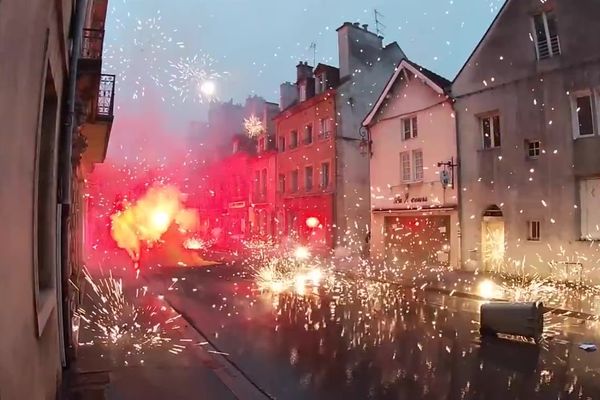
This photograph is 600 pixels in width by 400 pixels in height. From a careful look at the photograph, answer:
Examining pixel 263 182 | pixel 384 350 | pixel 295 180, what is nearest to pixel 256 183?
pixel 263 182

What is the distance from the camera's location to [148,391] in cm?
593

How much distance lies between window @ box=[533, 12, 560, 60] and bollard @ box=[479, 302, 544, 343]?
10593 mm

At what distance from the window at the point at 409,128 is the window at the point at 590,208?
772cm

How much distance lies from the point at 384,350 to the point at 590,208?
1027 cm

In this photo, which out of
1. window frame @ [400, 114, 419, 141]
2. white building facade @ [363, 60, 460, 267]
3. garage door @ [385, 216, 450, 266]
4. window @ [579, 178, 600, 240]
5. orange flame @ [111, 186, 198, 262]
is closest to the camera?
window @ [579, 178, 600, 240]

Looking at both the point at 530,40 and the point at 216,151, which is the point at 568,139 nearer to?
the point at 530,40

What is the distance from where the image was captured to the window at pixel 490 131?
17672 millimetres

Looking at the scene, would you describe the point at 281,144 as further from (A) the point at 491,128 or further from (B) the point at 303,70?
(A) the point at 491,128

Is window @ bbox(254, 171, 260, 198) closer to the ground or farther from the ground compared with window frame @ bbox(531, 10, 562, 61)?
closer to the ground

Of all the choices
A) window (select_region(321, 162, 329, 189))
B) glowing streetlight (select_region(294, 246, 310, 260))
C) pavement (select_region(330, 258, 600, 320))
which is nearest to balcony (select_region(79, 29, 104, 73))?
pavement (select_region(330, 258, 600, 320))

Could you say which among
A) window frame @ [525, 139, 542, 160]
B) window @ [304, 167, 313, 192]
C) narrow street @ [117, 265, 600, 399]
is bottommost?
narrow street @ [117, 265, 600, 399]

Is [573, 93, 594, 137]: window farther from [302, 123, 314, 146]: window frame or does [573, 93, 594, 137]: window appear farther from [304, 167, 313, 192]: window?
[304, 167, 313, 192]: window

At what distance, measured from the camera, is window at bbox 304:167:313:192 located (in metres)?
30.7

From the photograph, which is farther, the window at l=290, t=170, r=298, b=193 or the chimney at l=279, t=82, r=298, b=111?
the chimney at l=279, t=82, r=298, b=111
